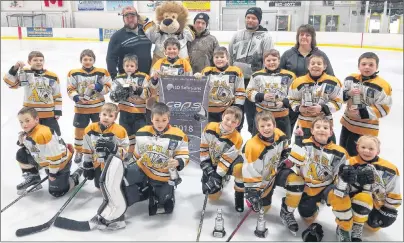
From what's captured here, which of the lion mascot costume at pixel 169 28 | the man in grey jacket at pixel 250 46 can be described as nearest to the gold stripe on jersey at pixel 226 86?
the man in grey jacket at pixel 250 46

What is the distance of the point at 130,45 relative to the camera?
329 centimetres

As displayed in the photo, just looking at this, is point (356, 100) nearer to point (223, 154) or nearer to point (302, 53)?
point (302, 53)

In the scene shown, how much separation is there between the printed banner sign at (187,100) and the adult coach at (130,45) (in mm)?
491

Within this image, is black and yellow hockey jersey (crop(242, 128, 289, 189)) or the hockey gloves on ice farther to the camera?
black and yellow hockey jersey (crop(242, 128, 289, 189))

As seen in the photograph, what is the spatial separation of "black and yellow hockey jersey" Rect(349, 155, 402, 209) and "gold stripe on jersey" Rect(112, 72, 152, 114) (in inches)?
64.1

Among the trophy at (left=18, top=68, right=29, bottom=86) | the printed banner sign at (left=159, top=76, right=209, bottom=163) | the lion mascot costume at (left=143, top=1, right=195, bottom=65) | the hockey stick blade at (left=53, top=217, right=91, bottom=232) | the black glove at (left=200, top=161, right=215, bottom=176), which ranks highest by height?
the lion mascot costume at (left=143, top=1, right=195, bottom=65)

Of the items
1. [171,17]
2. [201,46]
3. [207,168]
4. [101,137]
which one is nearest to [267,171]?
[207,168]

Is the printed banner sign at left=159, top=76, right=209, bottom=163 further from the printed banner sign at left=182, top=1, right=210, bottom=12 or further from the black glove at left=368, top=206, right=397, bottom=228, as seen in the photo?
the printed banner sign at left=182, top=1, right=210, bottom=12

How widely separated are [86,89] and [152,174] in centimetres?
108

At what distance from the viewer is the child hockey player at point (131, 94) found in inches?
114

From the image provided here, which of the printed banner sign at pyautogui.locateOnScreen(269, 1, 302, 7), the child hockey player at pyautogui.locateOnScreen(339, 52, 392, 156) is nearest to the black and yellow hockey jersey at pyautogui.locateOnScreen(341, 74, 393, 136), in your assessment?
the child hockey player at pyautogui.locateOnScreen(339, 52, 392, 156)

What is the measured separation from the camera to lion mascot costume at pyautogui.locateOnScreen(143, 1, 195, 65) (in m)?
3.19

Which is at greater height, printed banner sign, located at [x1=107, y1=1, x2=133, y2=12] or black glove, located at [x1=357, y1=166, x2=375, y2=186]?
printed banner sign, located at [x1=107, y1=1, x2=133, y2=12]

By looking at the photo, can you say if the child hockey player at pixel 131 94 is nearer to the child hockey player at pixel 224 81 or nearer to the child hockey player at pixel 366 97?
the child hockey player at pixel 224 81
